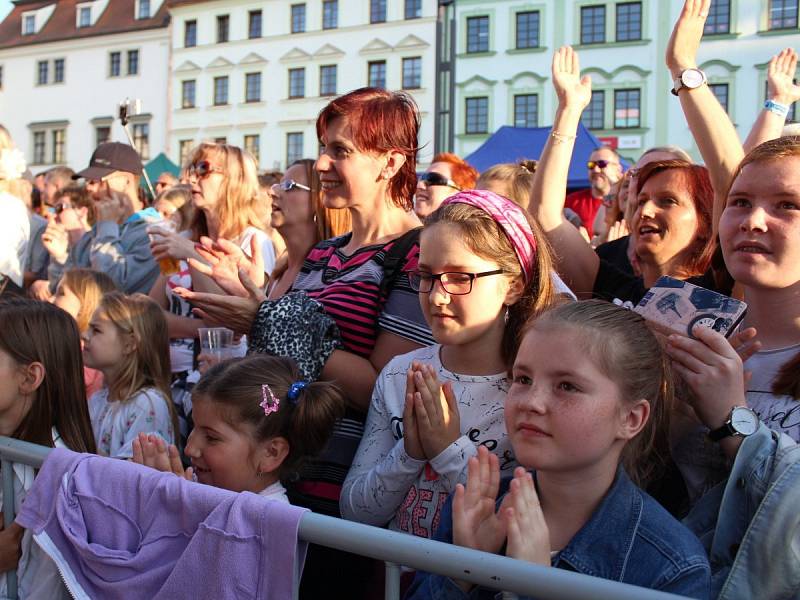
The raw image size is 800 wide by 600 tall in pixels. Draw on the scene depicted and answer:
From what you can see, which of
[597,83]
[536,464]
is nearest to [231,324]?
[536,464]

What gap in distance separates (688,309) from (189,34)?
39136mm

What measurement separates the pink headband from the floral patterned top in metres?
1.76

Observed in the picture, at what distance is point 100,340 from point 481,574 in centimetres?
268

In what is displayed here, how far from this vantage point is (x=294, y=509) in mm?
1577

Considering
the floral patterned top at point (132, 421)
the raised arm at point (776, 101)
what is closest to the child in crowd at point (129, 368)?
the floral patterned top at point (132, 421)

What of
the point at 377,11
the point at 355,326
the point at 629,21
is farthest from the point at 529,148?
the point at 377,11

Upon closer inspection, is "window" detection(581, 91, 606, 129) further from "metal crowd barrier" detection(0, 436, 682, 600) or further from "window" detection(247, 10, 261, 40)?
"metal crowd barrier" detection(0, 436, 682, 600)

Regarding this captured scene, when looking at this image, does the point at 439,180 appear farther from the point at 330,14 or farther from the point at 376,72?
the point at 330,14

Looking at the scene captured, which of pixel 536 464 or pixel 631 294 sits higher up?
pixel 631 294

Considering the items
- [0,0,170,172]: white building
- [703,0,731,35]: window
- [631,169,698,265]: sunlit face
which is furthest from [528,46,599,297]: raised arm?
[0,0,170,172]: white building

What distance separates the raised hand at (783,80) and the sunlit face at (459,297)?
4.91ft

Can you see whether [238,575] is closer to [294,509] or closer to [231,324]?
[294,509]

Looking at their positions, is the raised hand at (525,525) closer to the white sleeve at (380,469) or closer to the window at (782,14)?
the white sleeve at (380,469)

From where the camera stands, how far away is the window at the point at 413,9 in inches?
1312
